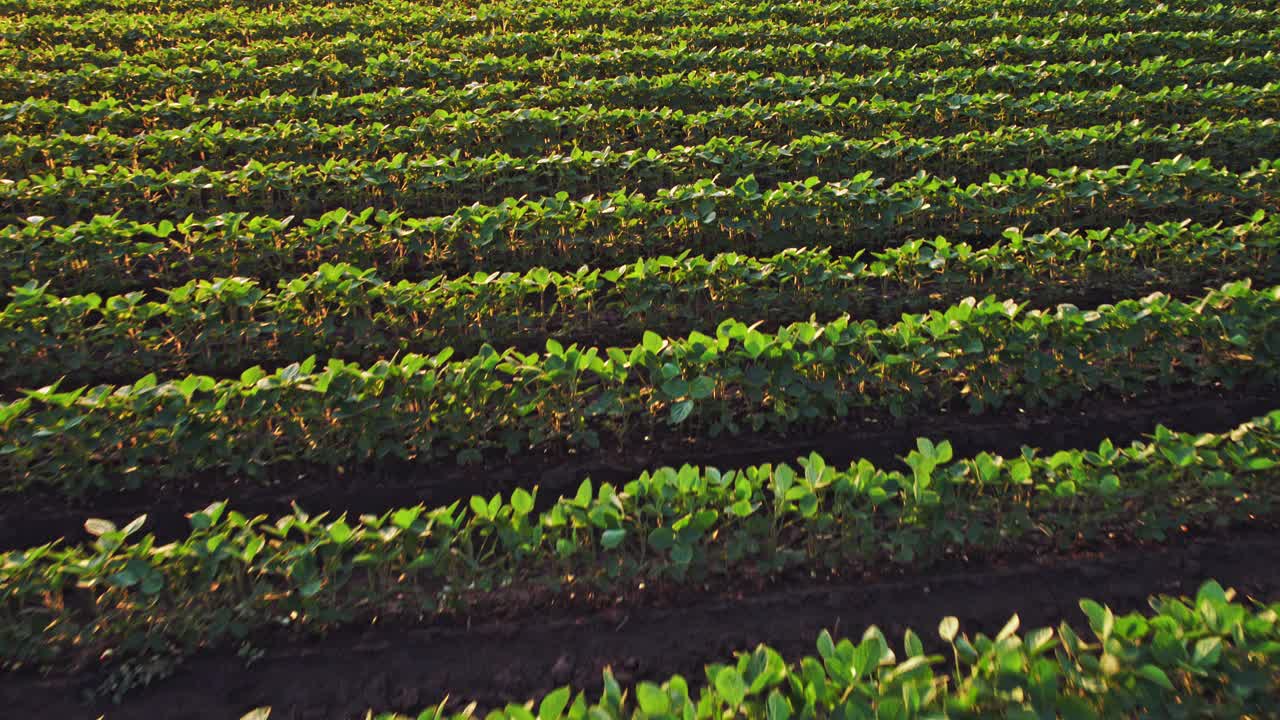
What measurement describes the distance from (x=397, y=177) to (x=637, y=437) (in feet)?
9.73

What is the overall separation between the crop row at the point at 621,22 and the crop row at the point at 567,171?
3.23 metres

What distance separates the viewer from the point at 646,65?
799cm

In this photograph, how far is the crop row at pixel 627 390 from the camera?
3232 millimetres

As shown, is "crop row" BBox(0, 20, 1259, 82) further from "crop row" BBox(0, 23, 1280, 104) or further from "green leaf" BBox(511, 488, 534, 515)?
"green leaf" BBox(511, 488, 534, 515)

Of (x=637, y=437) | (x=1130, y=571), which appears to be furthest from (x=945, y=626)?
(x=637, y=437)

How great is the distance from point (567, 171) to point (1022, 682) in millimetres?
4443

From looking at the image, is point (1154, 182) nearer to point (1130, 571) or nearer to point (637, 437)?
point (1130, 571)

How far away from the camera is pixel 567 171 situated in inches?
222

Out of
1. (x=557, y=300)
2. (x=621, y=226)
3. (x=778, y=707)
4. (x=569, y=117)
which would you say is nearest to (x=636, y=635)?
(x=778, y=707)

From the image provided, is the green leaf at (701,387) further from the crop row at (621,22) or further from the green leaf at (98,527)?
the crop row at (621,22)

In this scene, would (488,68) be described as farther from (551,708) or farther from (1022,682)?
(1022,682)

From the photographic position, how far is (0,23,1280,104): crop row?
7098 mm

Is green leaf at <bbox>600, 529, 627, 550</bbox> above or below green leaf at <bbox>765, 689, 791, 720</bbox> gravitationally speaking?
below

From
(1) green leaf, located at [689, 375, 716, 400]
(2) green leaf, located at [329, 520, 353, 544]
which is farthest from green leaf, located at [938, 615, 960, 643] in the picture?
(2) green leaf, located at [329, 520, 353, 544]
